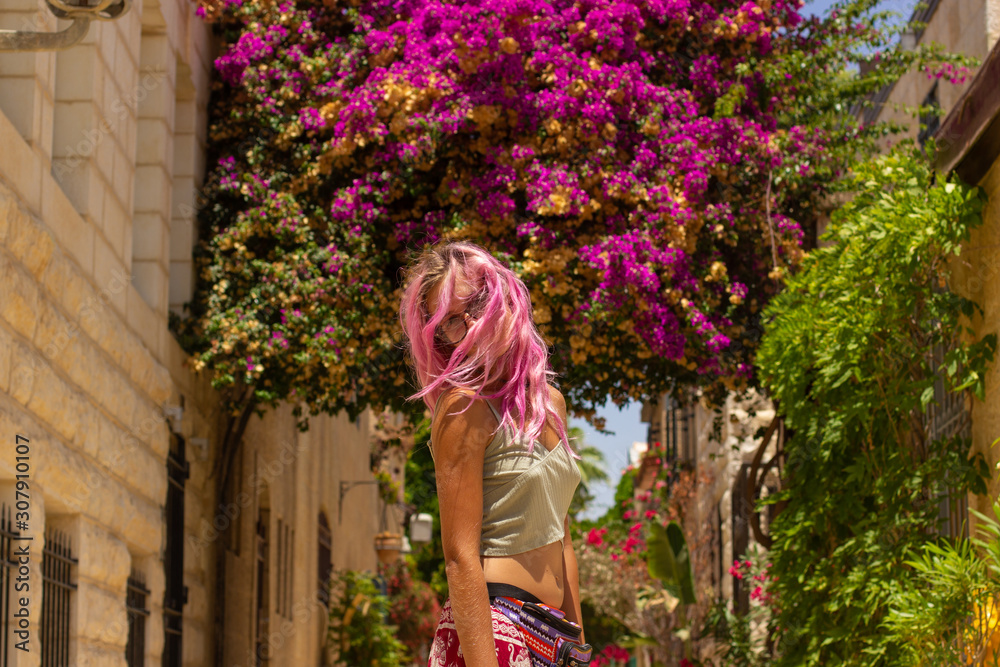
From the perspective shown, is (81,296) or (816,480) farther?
(816,480)

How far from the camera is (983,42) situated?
10047mm

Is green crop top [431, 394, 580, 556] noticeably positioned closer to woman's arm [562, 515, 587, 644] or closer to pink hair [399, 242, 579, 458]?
pink hair [399, 242, 579, 458]

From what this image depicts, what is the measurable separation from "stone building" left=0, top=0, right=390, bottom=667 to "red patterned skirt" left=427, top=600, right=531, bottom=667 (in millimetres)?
2839

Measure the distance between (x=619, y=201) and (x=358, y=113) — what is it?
80.5 inches

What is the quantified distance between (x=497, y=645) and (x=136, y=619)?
17.8 feet

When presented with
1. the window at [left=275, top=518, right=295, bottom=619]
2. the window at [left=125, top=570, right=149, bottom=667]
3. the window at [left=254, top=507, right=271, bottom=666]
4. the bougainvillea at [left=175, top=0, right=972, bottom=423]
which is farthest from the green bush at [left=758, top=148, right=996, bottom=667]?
the window at [left=275, top=518, right=295, bottom=619]

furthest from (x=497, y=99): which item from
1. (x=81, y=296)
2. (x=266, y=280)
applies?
(x=81, y=296)

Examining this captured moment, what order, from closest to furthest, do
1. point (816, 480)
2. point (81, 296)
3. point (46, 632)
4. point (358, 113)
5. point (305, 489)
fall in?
point (46, 632), point (81, 296), point (816, 480), point (358, 113), point (305, 489)

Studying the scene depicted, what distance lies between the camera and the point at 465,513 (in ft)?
9.53

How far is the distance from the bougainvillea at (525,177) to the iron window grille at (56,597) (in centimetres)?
272

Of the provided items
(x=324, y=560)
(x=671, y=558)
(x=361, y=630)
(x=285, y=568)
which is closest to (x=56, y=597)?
(x=671, y=558)

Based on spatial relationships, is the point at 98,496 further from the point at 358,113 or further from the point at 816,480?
the point at 816,480

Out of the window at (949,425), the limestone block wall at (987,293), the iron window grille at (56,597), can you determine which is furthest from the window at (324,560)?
the limestone block wall at (987,293)

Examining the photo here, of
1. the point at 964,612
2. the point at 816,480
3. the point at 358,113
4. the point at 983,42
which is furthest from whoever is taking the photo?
the point at 983,42
